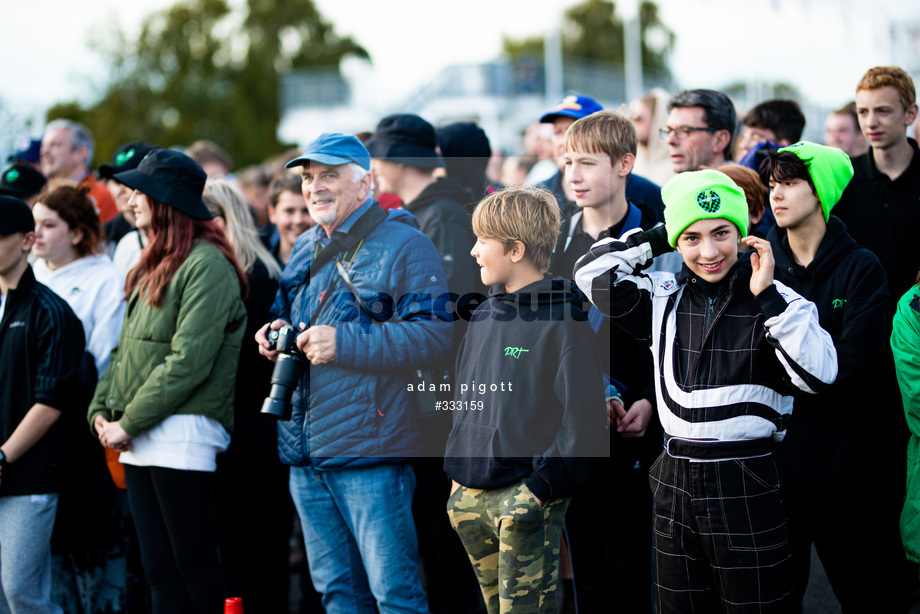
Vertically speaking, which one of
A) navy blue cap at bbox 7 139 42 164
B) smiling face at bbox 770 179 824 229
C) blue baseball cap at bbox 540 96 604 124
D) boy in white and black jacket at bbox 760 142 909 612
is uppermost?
navy blue cap at bbox 7 139 42 164

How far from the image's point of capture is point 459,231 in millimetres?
4211

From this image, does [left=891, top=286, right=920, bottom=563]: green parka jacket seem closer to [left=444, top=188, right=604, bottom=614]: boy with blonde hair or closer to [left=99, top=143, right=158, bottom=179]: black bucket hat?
[left=444, top=188, right=604, bottom=614]: boy with blonde hair

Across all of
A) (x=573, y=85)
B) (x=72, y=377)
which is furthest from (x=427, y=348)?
(x=573, y=85)

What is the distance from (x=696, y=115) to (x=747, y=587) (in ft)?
8.41

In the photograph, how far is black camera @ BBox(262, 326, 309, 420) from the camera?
318cm

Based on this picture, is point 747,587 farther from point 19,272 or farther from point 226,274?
point 19,272

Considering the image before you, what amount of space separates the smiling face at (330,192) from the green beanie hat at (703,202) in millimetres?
1371

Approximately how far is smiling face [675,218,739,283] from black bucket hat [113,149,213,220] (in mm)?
2272

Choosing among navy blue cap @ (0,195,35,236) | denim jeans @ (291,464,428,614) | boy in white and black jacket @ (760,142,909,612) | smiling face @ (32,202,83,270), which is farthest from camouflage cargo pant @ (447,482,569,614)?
smiling face @ (32,202,83,270)

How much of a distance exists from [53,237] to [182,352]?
56.8 inches

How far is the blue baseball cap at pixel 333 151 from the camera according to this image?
340cm

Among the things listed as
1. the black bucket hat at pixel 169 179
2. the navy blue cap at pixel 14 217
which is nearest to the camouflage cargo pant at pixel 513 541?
the black bucket hat at pixel 169 179

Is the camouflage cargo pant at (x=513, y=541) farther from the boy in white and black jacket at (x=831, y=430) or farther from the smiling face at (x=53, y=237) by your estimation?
the smiling face at (x=53, y=237)

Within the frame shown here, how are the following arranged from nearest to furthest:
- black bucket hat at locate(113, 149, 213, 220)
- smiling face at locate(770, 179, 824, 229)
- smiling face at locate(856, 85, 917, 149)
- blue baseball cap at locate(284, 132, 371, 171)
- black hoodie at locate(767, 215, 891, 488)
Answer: black hoodie at locate(767, 215, 891, 488) < smiling face at locate(770, 179, 824, 229) < blue baseball cap at locate(284, 132, 371, 171) < black bucket hat at locate(113, 149, 213, 220) < smiling face at locate(856, 85, 917, 149)
